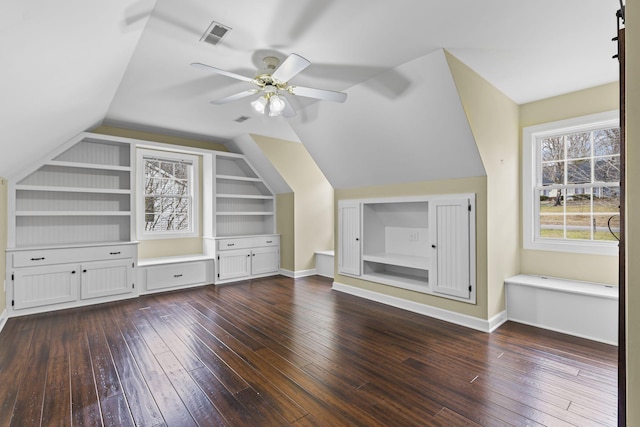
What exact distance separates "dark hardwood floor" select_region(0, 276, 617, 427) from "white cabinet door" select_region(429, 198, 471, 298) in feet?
1.48

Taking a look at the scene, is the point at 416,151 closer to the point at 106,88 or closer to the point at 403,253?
the point at 403,253

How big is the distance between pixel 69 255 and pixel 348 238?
12.4 ft

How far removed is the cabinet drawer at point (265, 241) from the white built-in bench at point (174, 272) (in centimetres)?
87

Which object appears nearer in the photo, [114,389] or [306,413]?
[306,413]

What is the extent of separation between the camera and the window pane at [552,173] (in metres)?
3.63

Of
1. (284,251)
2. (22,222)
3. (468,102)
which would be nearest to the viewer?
(468,102)

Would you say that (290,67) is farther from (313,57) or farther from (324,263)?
(324,263)

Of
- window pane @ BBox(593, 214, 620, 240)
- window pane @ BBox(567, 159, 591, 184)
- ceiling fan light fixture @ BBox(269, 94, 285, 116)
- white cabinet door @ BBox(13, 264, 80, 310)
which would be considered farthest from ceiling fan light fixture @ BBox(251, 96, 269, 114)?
window pane @ BBox(593, 214, 620, 240)

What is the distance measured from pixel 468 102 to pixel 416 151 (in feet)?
2.61

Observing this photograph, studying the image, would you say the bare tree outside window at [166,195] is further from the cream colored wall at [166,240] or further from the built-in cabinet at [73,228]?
the built-in cabinet at [73,228]

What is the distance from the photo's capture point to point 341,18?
7.15 feet

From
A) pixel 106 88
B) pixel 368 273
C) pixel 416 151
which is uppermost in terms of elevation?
pixel 106 88

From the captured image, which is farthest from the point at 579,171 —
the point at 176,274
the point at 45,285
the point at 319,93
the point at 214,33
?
the point at 45,285

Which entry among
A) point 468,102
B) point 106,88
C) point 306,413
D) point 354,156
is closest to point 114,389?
point 306,413
